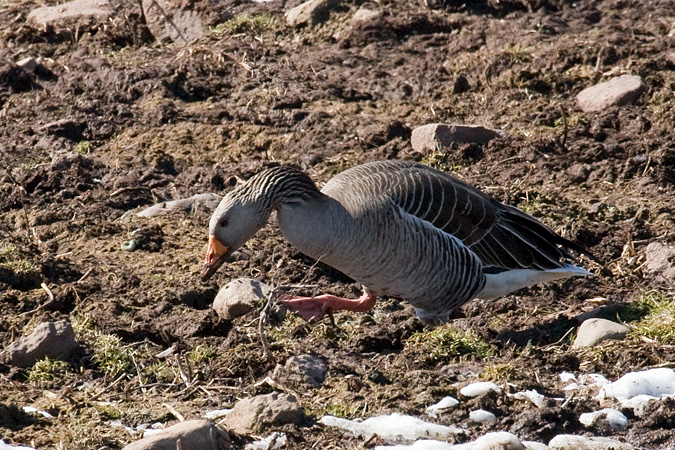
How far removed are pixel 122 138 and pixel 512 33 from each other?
4.73m

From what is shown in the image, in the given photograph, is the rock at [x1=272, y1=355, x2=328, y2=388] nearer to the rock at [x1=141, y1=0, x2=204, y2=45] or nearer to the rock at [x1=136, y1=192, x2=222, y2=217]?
the rock at [x1=136, y1=192, x2=222, y2=217]

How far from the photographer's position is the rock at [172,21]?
41.7ft

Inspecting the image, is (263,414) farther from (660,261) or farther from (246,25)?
(246,25)

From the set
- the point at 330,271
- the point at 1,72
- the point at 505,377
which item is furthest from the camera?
the point at 1,72

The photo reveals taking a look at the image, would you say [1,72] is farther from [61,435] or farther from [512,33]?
[61,435]

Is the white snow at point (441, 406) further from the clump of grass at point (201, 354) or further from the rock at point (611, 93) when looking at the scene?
the rock at point (611, 93)

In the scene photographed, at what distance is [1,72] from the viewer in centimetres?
1145

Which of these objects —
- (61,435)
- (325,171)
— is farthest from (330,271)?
(61,435)

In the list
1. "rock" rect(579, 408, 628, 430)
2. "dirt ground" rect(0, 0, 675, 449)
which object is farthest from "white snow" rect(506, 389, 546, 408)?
"rock" rect(579, 408, 628, 430)

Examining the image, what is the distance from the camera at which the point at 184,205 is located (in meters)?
8.85

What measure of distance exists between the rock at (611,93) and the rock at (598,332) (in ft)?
13.7

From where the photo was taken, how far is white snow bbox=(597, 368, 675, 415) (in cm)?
550

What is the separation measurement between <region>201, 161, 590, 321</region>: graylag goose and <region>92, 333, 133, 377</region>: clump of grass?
0.76 metres

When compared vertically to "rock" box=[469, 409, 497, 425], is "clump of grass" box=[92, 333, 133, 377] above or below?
below
